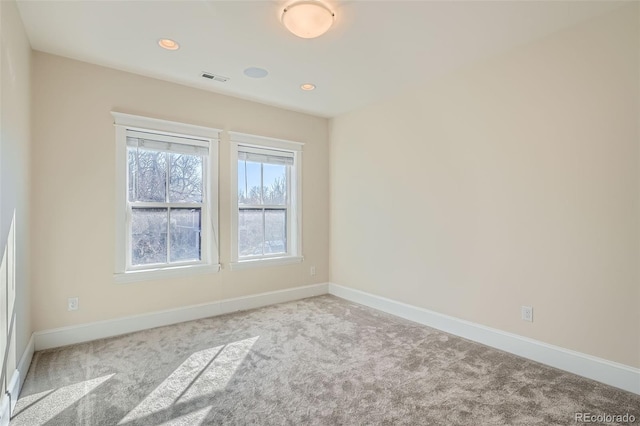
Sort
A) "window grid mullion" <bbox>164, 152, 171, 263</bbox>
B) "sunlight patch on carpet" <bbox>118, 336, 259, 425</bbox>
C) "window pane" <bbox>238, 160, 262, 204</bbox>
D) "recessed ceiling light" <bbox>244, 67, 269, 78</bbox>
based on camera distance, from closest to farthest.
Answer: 1. "sunlight patch on carpet" <bbox>118, 336, 259, 425</bbox>
2. "recessed ceiling light" <bbox>244, 67, 269, 78</bbox>
3. "window grid mullion" <bbox>164, 152, 171, 263</bbox>
4. "window pane" <bbox>238, 160, 262, 204</bbox>

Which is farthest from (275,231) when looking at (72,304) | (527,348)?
(527,348)

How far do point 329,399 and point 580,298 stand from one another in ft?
6.62

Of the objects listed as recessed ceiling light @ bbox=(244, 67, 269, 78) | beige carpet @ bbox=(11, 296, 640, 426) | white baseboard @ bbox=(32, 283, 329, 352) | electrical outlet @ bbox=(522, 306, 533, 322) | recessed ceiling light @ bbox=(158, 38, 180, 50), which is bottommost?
beige carpet @ bbox=(11, 296, 640, 426)

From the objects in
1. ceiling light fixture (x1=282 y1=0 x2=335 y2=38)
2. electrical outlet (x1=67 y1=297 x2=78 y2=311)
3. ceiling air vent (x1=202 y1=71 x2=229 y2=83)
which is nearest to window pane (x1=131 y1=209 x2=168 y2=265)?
electrical outlet (x1=67 y1=297 x2=78 y2=311)

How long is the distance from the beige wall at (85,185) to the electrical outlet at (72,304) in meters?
0.03

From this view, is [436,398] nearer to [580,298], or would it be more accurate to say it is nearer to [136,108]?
[580,298]

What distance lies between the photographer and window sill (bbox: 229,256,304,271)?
411 cm

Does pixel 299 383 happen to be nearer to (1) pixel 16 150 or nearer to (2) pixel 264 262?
(2) pixel 264 262

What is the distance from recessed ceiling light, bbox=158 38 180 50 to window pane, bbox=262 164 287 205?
1837 mm

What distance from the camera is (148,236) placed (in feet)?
11.6

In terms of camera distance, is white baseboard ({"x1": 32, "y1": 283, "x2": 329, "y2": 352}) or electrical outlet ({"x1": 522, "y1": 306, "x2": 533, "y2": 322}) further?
white baseboard ({"x1": 32, "y1": 283, "x2": 329, "y2": 352})

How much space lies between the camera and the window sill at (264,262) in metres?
4.11

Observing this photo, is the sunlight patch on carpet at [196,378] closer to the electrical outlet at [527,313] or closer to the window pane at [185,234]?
the window pane at [185,234]

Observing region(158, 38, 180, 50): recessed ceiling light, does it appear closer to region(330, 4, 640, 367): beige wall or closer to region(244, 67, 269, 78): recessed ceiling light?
region(244, 67, 269, 78): recessed ceiling light
